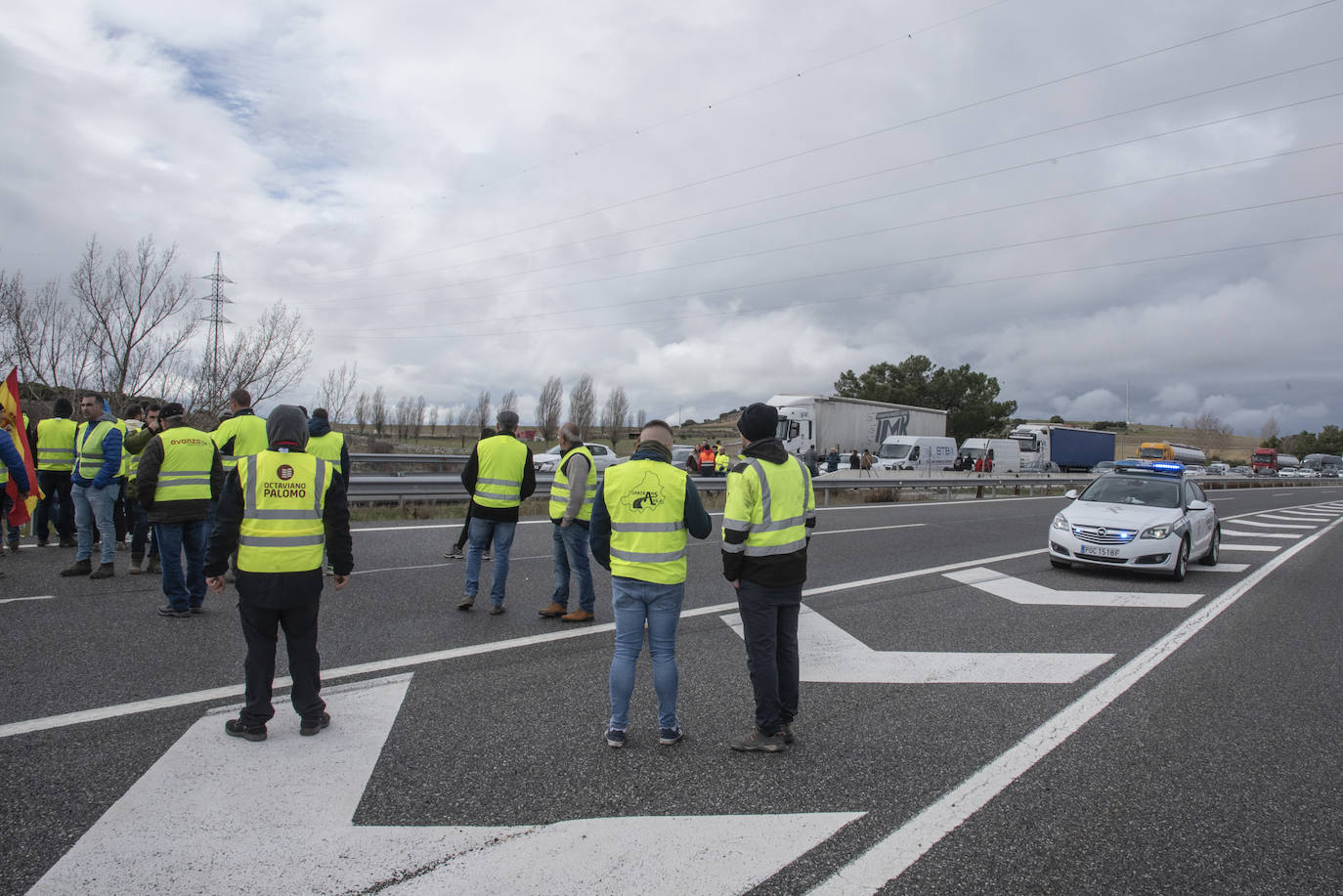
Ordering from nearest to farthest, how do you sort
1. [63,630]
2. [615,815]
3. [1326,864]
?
[1326,864], [615,815], [63,630]

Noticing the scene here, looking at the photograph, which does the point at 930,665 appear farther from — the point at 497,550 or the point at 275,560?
the point at 275,560

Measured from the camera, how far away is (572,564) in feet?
24.1

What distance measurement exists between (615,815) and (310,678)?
80.2 inches

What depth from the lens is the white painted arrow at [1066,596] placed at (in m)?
8.67

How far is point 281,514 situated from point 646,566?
205 cm

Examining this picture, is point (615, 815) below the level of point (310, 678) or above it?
below

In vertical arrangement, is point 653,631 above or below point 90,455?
below

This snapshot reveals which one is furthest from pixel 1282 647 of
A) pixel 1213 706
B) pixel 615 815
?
pixel 615 815

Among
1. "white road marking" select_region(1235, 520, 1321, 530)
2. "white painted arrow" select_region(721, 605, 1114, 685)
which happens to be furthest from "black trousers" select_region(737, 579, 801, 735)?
"white road marking" select_region(1235, 520, 1321, 530)

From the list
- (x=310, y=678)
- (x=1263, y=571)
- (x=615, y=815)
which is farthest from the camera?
(x=1263, y=571)

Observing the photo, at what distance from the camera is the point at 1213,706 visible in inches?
202

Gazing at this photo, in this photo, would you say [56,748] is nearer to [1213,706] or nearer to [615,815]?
[615,815]

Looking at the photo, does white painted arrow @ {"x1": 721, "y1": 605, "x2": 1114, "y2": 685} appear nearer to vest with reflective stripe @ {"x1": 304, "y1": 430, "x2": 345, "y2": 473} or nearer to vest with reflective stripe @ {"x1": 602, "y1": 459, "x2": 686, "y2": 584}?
vest with reflective stripe @ {"x1": 602, "y1": 459, "x2": 686, "y2": 584}

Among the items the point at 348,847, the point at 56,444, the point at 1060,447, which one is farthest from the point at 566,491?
the point at 1060,447
